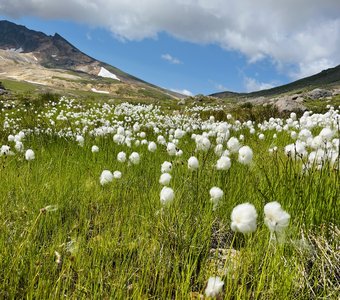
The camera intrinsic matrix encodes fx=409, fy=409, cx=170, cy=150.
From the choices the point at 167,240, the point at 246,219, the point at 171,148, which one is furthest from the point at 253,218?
the point at 171,148

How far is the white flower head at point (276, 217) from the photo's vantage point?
8.43 ft

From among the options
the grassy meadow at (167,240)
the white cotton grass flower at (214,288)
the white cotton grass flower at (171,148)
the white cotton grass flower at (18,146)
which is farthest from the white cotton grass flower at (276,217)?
the white cotton grass flower at (18,146)

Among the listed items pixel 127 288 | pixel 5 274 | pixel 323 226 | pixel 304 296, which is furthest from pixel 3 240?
pixel 323 226

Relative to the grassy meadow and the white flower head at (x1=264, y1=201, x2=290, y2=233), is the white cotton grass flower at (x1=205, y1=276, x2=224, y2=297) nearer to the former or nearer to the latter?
the grassy meadow

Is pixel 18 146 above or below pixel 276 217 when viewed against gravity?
below

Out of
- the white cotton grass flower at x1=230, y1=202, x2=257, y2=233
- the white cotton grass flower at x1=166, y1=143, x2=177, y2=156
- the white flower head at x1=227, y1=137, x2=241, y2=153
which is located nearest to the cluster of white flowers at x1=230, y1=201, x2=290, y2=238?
the white cotton grass flower at x1=230, y1=202, x2=257, y2=233

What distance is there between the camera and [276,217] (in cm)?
258

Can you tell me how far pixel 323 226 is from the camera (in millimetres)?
3377

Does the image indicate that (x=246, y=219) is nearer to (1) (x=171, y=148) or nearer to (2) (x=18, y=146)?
(1) (x=171, y=148)

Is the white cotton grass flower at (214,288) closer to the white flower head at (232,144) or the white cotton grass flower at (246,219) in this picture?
the white cotton grass flower at (246,219)

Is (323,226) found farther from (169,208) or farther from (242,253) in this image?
(169,208)

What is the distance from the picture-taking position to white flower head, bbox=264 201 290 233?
257 centimetres

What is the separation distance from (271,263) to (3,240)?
2.06m

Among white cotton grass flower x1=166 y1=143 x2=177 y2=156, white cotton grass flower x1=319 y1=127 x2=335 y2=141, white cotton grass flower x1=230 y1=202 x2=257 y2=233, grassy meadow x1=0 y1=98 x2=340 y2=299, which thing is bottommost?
grassy meadow x1=0 y1=98 x2=340 y2=299
